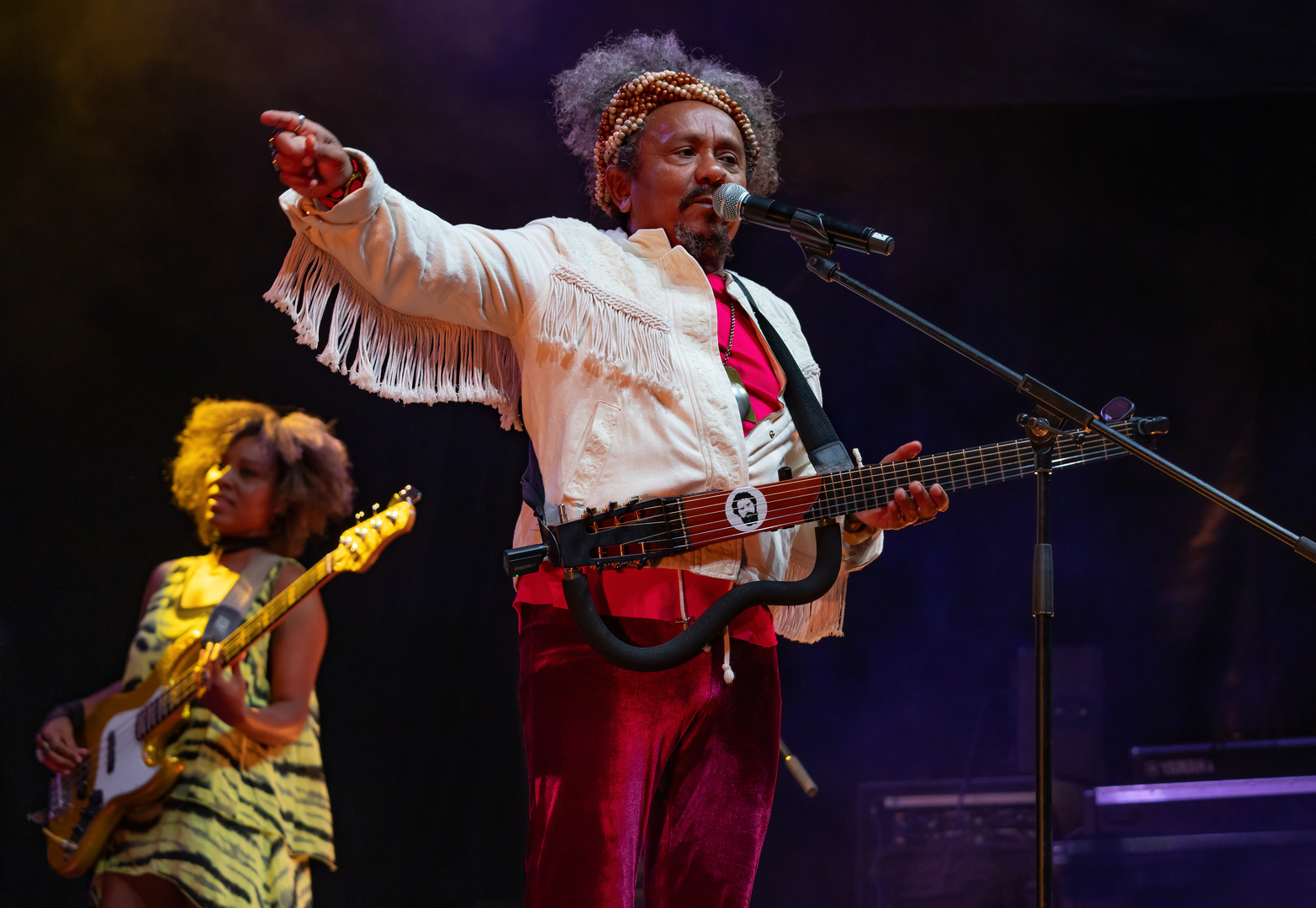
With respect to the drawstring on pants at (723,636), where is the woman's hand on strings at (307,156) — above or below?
above

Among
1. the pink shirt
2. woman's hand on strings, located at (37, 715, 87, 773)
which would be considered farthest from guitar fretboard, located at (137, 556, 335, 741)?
the pink shirt

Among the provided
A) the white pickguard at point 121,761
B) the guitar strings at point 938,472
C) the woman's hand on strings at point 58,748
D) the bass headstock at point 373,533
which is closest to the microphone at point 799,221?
the guitar strings at point 938,472

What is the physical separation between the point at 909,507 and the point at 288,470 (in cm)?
212

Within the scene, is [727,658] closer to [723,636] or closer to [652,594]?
[723,636]

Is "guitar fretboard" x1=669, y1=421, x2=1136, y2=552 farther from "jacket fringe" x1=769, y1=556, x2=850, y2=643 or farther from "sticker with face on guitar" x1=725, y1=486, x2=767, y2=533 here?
"jacket fringe" x1=769, y1=556, x2=850, y2=643

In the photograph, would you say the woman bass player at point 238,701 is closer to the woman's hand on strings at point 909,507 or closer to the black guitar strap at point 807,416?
the black guitar strap at point 807,416

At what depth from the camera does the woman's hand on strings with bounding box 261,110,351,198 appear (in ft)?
4.59

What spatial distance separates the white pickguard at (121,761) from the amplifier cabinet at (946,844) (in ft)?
6.83

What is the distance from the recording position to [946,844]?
3051 mm

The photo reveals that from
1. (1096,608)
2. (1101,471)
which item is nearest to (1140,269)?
(1101,471)

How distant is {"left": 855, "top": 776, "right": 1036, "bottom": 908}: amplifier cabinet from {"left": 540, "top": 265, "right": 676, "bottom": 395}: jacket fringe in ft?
6.37

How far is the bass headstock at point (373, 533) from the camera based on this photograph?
9.41 feet

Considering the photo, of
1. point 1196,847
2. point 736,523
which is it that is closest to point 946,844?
point 1196,847

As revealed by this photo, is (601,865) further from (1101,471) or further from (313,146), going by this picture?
(1101,471)
